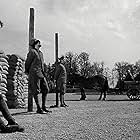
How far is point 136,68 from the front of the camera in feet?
234

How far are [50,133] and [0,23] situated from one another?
1.99 meters

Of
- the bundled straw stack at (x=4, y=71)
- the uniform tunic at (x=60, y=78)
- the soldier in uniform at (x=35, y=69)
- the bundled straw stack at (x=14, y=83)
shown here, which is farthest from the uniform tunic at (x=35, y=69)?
the uniform tunic at (x=60, y=78)

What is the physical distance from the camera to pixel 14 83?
36.9ft

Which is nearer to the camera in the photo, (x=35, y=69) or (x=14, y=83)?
(x=35, y=69)

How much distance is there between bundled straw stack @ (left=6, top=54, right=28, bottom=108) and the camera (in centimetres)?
1122

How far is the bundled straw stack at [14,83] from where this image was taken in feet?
36.8

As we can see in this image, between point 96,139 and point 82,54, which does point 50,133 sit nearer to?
point 96,139

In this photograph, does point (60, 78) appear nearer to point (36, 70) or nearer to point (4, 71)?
point (4, 71)

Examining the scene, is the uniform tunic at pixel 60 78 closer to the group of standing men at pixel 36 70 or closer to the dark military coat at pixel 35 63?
the group of standing men at pixel 36 70

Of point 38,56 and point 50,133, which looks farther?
point 38,56

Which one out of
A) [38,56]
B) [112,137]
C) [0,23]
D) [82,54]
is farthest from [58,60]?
[82,54]

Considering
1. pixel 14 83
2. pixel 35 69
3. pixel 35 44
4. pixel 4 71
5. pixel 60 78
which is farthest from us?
pixel 60 78

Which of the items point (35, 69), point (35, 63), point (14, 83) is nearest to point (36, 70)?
point (35, 69)

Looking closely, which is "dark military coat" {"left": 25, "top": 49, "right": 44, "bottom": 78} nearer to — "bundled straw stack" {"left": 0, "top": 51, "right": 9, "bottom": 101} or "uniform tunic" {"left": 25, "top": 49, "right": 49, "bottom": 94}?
"uniform tunic" {"left": 25, "top": 49, "right": 49, "bottom": 94}
